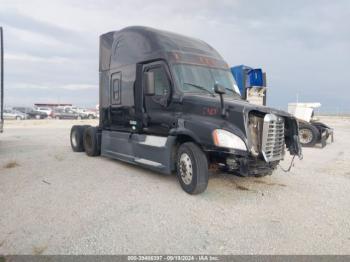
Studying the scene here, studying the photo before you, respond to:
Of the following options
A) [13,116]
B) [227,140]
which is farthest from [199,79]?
[13,116]

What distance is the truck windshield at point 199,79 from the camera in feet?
20.6

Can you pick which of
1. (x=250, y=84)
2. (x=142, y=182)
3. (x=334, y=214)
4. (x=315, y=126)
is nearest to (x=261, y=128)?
(x=334, y=214)

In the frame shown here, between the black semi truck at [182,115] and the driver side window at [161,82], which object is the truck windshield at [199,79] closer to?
the black semi truck at [182,115]

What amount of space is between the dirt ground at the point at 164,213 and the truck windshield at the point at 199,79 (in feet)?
6.41

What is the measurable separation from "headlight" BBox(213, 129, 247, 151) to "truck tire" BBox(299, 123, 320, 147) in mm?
10428

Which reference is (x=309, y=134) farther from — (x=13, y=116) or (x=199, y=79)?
(x=13, y=116)

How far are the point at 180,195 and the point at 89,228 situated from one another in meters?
1.96

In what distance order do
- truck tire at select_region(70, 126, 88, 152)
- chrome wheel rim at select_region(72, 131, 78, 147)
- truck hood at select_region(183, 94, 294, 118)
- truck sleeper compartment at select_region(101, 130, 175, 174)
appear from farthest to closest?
chrome wheel rim at select_region(72, 131, 78, 147) → truck tire at select_region(70, 126, 88, 152) → truck sleeper compartment at select_region(101, 130, 175, 174) → truck hood at select_region(183, 94, 294, 118)

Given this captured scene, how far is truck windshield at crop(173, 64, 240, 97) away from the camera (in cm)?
628

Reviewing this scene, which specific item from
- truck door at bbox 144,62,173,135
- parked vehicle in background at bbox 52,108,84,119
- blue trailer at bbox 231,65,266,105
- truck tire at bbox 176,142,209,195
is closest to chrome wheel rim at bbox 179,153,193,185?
truck tire at bbox 176,142,209,195

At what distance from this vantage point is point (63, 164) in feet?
27.4

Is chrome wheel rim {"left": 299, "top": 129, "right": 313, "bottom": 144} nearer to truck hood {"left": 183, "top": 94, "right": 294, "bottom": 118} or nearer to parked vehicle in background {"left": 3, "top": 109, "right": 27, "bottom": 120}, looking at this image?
truck hood {"left": 183, "top": 94, "right": 294, "bottom": 118}

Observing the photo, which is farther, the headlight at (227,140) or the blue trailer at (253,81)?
the blue trailer at (253,81)

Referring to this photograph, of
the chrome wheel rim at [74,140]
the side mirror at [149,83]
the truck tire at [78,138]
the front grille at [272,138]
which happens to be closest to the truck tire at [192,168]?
the front grille at [272,138]
